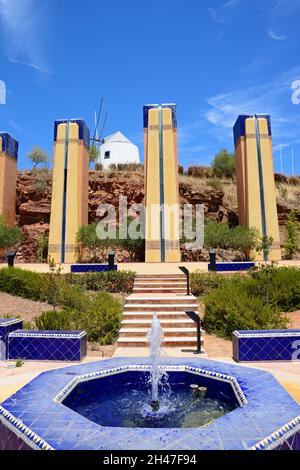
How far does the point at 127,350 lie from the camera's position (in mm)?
7090

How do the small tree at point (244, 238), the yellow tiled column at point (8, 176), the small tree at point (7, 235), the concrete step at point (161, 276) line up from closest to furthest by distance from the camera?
the concrete step at point (161, 276) → the small tree at point (244, 238) → the small tree at point (7, 235) → the yellow tiled column at point (8, 176)

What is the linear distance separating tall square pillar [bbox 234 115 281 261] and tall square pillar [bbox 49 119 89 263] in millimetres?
9112

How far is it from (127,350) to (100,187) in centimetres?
1986

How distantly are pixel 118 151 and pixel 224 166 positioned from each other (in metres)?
11.2

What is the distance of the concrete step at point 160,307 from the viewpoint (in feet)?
28.7

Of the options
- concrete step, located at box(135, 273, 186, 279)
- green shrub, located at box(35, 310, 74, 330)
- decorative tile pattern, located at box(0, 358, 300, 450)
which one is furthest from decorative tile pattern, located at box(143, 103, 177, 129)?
decorative tile pattern, located at box(0, 358, 300, 450)

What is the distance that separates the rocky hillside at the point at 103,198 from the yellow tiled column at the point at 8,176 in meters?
1.15

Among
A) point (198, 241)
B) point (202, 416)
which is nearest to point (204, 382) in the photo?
point (202, 416)

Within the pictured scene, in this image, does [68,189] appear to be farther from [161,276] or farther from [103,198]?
[161,276]

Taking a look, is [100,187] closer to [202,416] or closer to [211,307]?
[211,307]

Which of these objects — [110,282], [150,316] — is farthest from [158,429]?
[110,282]

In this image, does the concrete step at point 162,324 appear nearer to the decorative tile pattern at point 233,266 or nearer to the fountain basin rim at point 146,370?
the fountain basin rim at point 146,370

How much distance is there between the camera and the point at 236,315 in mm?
7832

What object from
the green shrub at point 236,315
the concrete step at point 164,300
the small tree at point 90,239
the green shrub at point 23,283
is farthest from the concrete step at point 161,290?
the small tree at point 90,239
